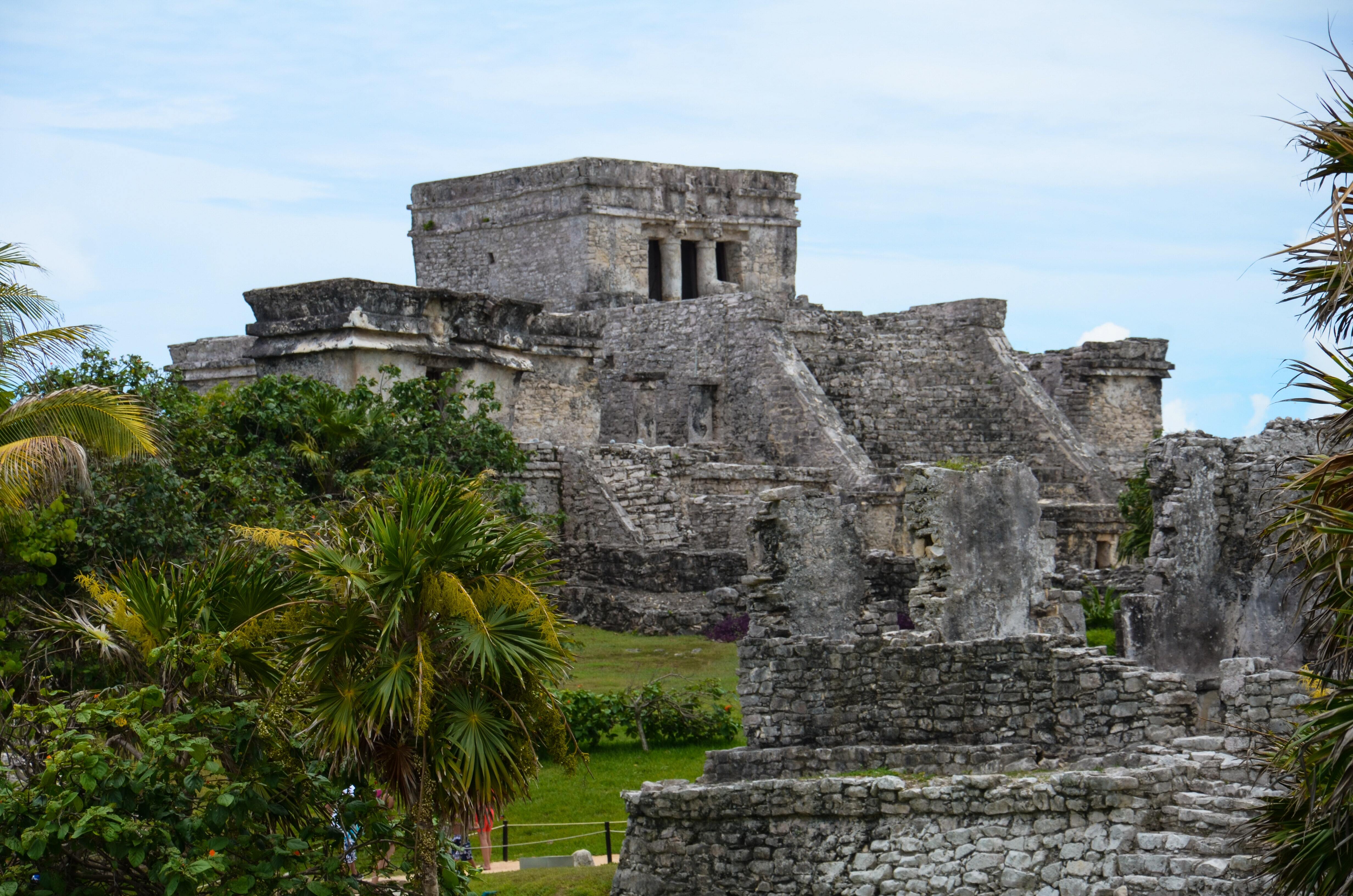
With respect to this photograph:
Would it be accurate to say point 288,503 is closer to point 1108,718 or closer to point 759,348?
point 1108,718

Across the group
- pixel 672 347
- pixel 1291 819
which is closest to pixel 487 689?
pixel 1291 819

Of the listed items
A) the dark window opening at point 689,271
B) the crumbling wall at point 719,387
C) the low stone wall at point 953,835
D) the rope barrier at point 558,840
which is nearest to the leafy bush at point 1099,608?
the crumbling wall at point 719,387

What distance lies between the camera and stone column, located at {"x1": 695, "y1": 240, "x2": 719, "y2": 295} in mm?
28062

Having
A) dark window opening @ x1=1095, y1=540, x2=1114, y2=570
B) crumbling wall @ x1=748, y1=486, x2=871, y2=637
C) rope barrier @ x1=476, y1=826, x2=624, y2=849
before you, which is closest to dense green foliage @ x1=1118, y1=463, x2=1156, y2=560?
dark window opening @ x1=1095, y1=540, x2=1114, y2=570

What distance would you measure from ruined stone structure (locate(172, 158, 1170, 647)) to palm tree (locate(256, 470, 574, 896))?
3.21 m

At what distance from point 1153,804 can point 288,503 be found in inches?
303

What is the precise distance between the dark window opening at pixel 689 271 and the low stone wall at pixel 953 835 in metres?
20.0

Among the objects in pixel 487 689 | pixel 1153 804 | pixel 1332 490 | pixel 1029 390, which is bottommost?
pixel 1153 804

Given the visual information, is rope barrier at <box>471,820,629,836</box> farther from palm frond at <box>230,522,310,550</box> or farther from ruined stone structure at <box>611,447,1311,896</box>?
palm frond at <box>230,522,310,550</box>

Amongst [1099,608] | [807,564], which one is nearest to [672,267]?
[1099,608]

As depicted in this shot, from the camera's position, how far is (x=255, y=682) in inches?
330

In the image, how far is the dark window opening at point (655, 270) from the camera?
2777cm

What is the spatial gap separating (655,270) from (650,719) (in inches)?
652

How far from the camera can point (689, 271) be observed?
28.6 m
